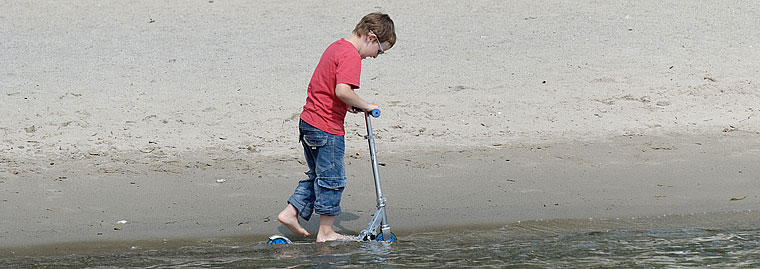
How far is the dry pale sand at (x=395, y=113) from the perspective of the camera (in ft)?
21.1

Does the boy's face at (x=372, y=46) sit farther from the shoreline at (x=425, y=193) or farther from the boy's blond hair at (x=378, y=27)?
the shoreline at (x=425, y=193)

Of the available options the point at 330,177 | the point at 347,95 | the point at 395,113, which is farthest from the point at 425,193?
the point at 395,113

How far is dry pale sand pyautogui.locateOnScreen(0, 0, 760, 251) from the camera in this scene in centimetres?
643

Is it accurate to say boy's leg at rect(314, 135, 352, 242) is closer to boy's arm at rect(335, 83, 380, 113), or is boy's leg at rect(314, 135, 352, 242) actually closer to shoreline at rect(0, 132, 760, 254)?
boy's arm at rect(335, 83, 380, 113)

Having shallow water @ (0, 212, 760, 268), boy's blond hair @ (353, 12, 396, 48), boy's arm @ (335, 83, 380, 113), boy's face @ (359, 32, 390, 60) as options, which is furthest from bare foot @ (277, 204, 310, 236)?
boy's blond hair @ (353, 12, 396, 48)

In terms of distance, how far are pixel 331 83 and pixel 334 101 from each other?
0.11 meters

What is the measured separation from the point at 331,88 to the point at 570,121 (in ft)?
13.6

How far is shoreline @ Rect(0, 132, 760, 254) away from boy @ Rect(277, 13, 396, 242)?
737 mm

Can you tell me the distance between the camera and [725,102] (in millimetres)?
9109

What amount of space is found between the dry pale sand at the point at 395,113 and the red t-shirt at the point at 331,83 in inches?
42.3

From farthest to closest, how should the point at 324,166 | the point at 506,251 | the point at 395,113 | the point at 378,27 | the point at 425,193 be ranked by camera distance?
Answer: the point at 395,113 → the point at 425,193 → the point at 506,251 → the point at 324,166 → the point at 378,27

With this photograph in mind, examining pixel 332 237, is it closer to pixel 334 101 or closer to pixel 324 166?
pixel 324 166

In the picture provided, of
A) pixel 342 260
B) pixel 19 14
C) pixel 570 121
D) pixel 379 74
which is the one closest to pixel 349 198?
pixel 342 260

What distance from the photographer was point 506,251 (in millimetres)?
5465
